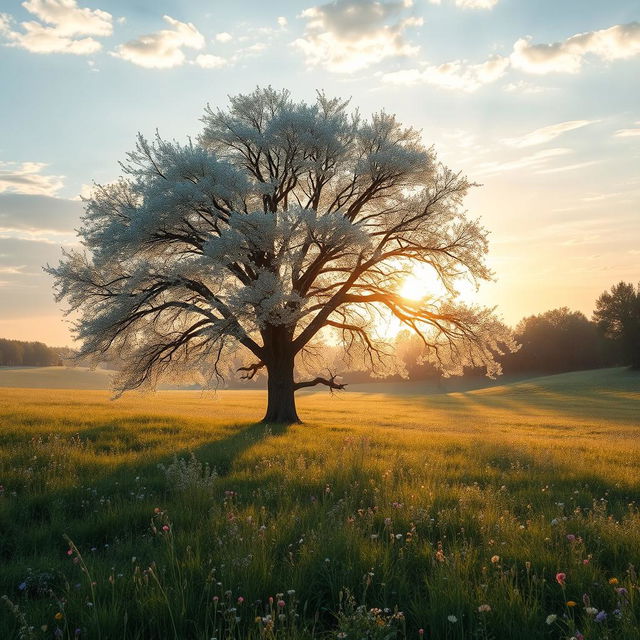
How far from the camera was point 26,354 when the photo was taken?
14575 cm

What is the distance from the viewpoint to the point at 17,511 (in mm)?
6578

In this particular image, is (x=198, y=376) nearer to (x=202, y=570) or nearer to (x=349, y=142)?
(x=349, y=142)

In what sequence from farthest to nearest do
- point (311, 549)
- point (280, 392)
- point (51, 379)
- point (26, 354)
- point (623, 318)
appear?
1. point (26, 354)
2. point (51, 379)
3. point (623, 318)
4. point (280, 392)
5. point (311, 549)

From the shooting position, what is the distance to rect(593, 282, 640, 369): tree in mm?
75750

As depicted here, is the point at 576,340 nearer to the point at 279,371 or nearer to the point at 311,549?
the point at 279,371

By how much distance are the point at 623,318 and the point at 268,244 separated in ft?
252

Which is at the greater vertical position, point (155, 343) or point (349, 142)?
point (349, 142)

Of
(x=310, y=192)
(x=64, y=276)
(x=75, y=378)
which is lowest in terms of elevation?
(x=75, y=378)

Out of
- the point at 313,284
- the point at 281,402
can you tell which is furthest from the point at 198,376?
the point at 313,284

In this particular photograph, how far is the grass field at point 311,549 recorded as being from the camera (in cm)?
367

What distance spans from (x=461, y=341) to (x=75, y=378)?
101 meters

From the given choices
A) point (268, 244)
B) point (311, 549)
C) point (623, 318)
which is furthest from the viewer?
point (623, 318)

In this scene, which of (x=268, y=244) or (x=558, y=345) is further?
(x=558, y=345)

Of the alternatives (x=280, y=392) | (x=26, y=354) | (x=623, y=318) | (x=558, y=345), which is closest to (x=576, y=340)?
(x=558, y=345)
